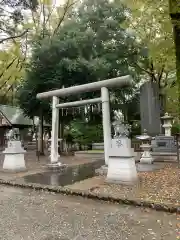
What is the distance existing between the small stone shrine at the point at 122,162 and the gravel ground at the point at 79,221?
161 cm

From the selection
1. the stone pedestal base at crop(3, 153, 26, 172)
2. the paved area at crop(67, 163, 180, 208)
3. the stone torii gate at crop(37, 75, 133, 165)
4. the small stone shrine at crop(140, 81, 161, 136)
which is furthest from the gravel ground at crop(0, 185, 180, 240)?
the small stone shrine at crop(140, 81, 161, 136)

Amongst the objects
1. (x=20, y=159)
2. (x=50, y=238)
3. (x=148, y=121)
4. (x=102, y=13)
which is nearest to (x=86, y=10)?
(x=102, y=13)

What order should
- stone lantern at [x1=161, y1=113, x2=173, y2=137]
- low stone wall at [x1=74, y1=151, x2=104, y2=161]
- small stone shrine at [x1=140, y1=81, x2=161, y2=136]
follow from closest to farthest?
small stone shrine at [x1=140, y1=81, x2=161, y2=136]
low stone wall at [x1=74, y1=151, x2=104, y2=161]
stone lantern at [x1=161, y1=113, x2=173, y2=137]

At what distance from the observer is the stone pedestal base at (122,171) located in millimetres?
6844

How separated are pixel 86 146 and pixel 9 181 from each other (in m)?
9.88

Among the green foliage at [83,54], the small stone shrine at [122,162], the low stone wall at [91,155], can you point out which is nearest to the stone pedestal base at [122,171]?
the small stone shrine at [122,162]

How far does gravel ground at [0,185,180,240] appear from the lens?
3.69 metres

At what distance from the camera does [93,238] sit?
3.59 meters

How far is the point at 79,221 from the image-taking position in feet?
14.0

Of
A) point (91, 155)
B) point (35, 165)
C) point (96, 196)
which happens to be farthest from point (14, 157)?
point (91, 155)

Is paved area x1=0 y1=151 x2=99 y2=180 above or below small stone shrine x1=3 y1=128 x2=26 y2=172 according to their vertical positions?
below

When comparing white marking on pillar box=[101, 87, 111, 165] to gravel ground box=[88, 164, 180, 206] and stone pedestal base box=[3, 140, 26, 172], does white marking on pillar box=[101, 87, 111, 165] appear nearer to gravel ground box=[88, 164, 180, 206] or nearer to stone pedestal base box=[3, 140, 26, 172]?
gravel ground box=[88, 164, 180, 206]

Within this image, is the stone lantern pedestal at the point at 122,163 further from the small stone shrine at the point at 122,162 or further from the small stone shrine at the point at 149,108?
the small stone shrine at the point at 149,108

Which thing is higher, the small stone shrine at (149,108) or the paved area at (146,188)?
the small stone shrine at (149,108)
